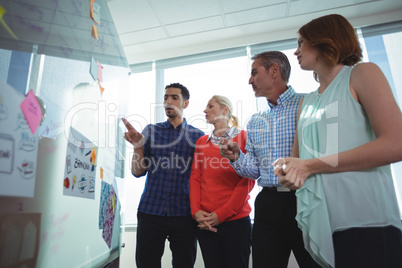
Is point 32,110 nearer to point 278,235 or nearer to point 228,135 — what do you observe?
point 278,235

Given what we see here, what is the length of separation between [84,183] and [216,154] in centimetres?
76

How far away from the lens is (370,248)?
59 cm

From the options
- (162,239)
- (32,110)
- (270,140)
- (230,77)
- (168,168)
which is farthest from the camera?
(230,77)

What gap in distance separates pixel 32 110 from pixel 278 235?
0.99 meters

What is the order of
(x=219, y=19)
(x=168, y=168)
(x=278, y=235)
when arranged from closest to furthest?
(x=278, y=235), (x=168, y=168), (x=219, y=19)

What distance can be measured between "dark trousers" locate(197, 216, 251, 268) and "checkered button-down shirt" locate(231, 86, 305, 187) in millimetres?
345

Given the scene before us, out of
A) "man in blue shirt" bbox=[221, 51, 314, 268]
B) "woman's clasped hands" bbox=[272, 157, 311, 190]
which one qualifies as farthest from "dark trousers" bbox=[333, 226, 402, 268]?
"man in blue shirt" bbox=[221, 51, 314, 268]

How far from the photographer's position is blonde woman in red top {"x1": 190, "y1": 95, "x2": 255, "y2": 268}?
1323 mm

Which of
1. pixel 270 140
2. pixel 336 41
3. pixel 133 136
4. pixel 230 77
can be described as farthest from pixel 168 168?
pixel 230 77

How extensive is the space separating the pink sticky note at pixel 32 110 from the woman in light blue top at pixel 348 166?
0.71 metres

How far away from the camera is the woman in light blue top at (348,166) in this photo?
605mm

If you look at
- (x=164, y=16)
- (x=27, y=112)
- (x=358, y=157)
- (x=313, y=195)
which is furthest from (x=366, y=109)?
(x=164, y=16)

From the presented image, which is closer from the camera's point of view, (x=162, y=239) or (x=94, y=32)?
(x=94, y=32)

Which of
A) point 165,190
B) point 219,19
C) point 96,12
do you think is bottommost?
point 165,190
